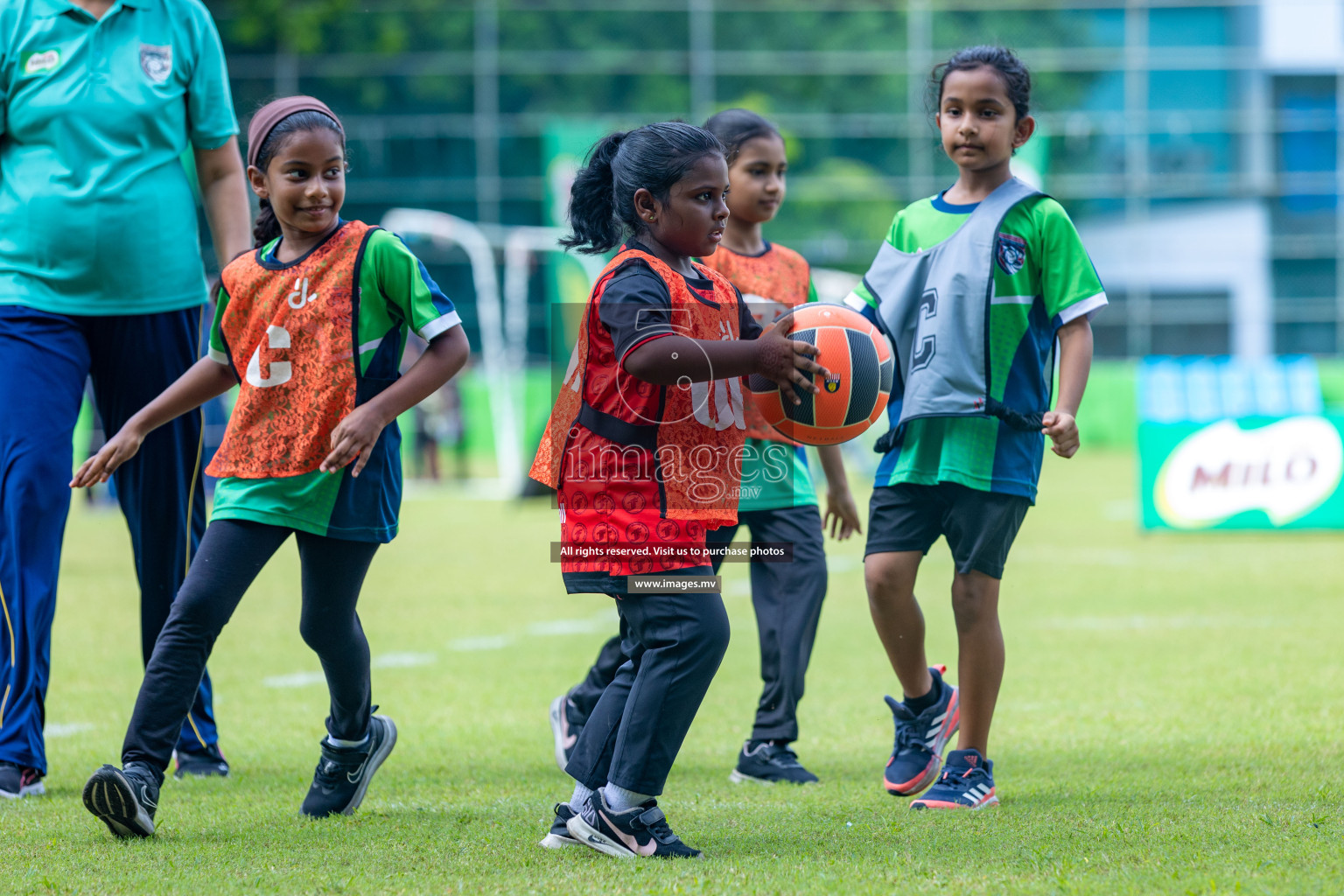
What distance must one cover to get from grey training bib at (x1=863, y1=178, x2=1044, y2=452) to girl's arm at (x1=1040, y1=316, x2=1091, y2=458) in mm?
144

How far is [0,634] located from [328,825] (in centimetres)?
127

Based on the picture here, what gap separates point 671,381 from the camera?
3.19m

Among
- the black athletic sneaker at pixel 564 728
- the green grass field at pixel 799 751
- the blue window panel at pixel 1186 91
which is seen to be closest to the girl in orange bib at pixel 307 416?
the green grass field at pixel 799 751

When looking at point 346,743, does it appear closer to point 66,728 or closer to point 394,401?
point 394,401

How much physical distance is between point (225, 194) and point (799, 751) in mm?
2575

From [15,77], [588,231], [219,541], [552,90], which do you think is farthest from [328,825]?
[552,90]

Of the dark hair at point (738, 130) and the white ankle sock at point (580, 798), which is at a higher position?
the dark hair at point (738, 130)

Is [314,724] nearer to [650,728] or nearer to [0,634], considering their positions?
[0,634]

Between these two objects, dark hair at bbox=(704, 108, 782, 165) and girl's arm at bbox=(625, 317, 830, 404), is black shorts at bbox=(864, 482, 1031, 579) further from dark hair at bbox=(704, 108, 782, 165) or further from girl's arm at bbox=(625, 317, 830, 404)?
dark hair at bbox=(704, 108, 782, 165)

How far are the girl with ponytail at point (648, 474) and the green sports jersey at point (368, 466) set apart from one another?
18.0 inches

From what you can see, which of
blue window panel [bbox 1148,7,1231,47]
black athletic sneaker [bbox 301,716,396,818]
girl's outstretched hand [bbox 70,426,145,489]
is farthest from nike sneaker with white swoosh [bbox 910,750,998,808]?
blue window panel [bbox 1148,7,1231,47]

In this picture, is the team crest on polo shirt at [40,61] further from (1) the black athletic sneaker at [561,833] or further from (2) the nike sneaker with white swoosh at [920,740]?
(2) the nike sneaker with white swoosh at [920,740]

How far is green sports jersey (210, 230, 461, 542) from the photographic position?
362 cm

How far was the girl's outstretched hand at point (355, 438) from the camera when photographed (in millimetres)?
3445
